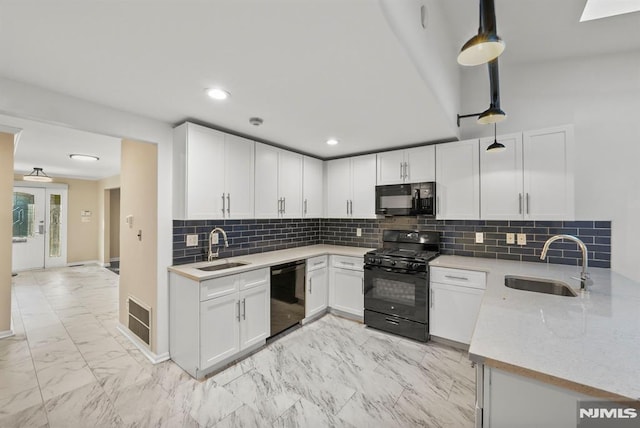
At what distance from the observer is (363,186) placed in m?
3.69

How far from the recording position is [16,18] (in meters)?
1.19

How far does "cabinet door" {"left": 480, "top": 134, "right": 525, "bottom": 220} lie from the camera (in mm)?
2670

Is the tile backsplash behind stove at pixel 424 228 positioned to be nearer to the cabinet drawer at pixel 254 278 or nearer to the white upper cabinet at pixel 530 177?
the white upper cabinet at pixel 530 177

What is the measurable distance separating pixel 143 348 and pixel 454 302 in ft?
10.5

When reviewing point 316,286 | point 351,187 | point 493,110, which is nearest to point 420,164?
point 351,187

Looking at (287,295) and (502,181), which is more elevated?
→ (502,181)

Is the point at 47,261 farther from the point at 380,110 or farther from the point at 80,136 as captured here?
the point at 380,110

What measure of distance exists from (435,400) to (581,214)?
89.4 inches

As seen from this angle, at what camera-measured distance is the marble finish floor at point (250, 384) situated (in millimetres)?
1841

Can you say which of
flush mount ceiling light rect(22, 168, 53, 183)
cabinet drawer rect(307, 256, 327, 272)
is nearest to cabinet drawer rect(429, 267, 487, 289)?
cabinet drawer rect(307, 256, 327, 272)

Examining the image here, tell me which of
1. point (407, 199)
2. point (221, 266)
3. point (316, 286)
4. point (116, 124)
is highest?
point (116, 124)

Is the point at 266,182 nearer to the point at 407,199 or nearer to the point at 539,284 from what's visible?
the point at 407,199

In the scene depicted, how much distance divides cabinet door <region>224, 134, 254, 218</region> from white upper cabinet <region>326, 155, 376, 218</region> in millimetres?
1373

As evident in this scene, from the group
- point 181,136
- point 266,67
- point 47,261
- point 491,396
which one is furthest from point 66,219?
point 491,396
